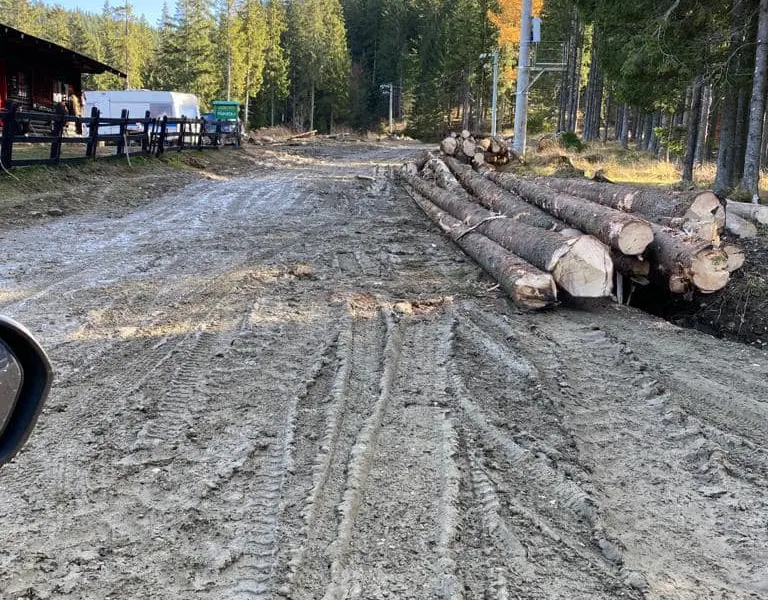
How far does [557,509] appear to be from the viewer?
3.18m

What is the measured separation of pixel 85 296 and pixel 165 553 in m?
4.36

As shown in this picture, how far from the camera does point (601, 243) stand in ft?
22.0

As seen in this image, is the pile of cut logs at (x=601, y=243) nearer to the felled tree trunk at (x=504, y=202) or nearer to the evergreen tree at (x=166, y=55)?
the felled tree trunk at (x=504, y=202)

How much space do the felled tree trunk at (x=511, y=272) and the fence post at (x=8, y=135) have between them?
8.77 m

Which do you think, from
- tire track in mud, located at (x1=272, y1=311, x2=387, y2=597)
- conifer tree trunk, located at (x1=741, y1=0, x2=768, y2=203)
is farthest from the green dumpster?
tire track in mud, located at (x1=272, y1=311, x2=387, y2=597)

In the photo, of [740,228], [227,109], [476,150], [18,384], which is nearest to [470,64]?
[227,109]

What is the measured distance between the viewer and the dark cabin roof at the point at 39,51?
A: 23.2 meters

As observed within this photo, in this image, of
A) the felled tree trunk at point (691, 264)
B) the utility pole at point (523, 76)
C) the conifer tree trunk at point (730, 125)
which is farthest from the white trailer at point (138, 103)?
the felled tree trunk at point (691, 264)

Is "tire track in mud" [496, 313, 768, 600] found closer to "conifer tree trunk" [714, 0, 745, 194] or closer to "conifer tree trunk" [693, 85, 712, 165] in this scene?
"conifer tree trunk" [714, 0, 745, 194]

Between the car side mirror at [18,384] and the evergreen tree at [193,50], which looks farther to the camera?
the evergreen tree at [193,50]

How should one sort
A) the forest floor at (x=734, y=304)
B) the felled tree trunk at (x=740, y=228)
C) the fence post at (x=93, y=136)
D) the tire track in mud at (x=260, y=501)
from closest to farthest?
the tire track in mud at (x=260, y=501) → the forest floor at (x=734, y=304) → the felled tree trunk at (x=740, y=228) → the fence post at (x=93, y=136)

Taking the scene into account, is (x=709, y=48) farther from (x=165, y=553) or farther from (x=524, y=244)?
(x=165, y=553)

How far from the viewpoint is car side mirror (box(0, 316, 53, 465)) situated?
5.29ft

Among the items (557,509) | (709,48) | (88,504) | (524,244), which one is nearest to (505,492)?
(557,509)
